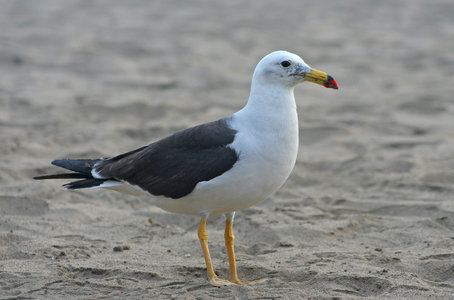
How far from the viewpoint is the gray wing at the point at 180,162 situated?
5.37 m

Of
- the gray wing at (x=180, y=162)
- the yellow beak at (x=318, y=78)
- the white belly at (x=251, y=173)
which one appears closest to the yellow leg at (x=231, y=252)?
the white belly at (x=251, y=173)

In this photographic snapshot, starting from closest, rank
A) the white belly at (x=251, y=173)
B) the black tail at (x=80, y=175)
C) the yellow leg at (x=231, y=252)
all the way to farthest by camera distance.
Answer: the white belly at (x=251, y=173)
the yellow leg at (x=231, y=252)
the black tail at (x=80, y=175)

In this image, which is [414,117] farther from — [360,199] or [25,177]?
[25,177]

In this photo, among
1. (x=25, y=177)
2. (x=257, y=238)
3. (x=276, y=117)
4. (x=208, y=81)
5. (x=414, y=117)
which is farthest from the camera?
(x=208, y=81)

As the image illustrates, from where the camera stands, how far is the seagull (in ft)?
17.3

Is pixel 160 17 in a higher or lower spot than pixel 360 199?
higher

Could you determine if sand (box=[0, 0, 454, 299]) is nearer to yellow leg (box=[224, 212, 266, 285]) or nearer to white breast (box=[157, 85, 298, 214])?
yellow leg (box=[224, 212, 266, 285])

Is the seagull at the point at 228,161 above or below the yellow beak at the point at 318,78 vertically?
below

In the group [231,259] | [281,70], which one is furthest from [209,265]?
[281,70]

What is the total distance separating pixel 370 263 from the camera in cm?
569

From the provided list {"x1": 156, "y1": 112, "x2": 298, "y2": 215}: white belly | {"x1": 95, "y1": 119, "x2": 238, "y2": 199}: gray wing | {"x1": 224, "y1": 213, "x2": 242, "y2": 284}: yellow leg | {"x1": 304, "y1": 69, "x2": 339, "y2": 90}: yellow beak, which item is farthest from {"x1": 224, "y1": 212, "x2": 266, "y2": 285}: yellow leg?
{"x1": 304, "y1": 69, "x2": 339, "y2": 90}: yellow beak

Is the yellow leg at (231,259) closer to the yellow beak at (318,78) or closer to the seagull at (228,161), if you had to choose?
the seagull at (228,161)

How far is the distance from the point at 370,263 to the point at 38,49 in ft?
26.1

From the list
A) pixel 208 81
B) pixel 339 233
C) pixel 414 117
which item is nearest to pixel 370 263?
pixel 339 233
